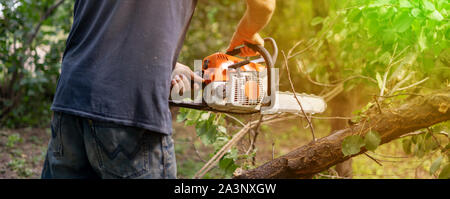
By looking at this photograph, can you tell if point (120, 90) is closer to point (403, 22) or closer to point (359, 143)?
point (359, 143)

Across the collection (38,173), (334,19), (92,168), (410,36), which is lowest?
(38,173)

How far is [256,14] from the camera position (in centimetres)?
132

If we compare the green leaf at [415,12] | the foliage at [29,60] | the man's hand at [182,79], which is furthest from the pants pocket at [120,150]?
the foliage at [29,60]

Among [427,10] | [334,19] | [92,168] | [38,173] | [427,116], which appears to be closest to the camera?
[92,168]

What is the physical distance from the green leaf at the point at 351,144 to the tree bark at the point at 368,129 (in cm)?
4

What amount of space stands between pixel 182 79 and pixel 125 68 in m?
0.45

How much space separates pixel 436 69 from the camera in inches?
76.5

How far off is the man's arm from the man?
227 mm

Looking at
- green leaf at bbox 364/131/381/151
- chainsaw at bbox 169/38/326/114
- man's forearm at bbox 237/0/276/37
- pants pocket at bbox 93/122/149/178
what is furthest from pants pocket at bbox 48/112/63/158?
green leaf at bbox 364/131/381/151

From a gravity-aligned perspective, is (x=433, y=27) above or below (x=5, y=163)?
above

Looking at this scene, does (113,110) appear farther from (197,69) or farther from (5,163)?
(5,163)

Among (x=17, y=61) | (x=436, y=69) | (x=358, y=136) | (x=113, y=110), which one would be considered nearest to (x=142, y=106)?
(x=113, y=110)

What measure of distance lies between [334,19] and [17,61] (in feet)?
10.1

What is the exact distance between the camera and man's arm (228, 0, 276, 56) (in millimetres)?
1284
